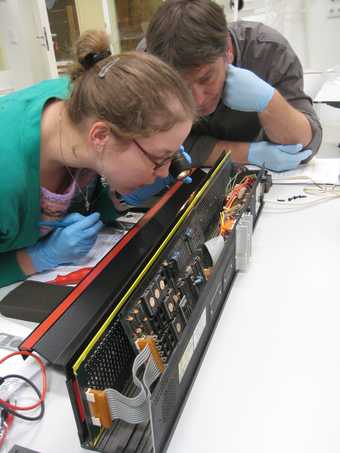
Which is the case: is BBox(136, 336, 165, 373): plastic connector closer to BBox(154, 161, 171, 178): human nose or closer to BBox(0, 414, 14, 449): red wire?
BBox(0, 414, 14, 449): red wire

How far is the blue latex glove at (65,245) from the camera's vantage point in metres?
0.96

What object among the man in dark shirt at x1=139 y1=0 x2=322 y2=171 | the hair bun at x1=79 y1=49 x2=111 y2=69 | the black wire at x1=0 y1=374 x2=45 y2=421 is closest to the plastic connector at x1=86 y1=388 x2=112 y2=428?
the black wire at x1=0 y1=374 x2=45 y2=421

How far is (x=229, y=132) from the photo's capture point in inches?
65.1

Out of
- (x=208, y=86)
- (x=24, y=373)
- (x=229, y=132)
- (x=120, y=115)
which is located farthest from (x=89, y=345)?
(x=229, y=132)

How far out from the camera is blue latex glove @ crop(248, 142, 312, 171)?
58.1 inches

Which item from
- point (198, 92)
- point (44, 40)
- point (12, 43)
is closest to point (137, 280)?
point (198, 92)

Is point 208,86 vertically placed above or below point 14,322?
above

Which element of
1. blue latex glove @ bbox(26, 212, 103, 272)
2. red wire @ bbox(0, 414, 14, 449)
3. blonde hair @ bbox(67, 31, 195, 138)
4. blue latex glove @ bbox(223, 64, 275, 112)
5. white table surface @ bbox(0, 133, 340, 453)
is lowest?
white table surface @ bbox(0, 133, 340, 453)

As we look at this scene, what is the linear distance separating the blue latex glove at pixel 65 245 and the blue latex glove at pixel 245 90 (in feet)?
2.32

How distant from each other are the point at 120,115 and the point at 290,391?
1.98 feet

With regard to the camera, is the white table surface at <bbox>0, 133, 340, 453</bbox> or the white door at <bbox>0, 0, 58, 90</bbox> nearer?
the white table surface at <bbox>0, 133, 340, 453</bbox>

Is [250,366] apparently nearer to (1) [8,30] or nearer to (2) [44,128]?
(2) [44,128]

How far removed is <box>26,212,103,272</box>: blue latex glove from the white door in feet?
8.56

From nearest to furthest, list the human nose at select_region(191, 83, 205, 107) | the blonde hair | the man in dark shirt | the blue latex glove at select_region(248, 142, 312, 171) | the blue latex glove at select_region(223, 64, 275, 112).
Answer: the blonde hair < the man in dark shirt < the human nose at select_region(191, 83, 205, 107) < the blue latex glove at select_region(223, 64, 275, 112) < the blue latex glove at select_region(248, 142, 312, 171)
